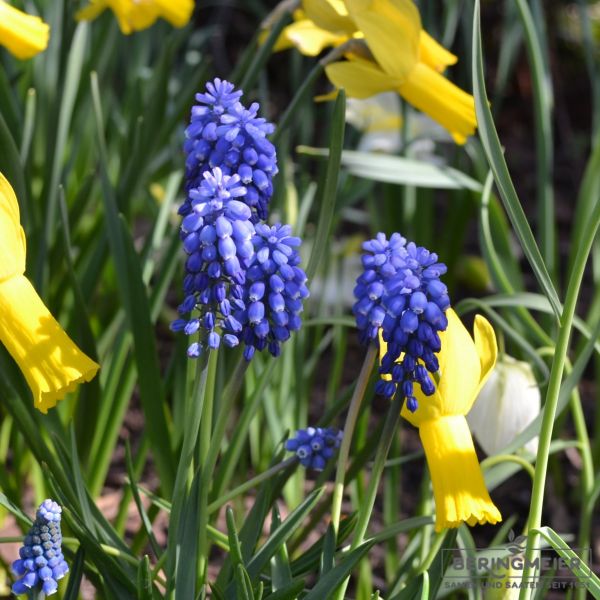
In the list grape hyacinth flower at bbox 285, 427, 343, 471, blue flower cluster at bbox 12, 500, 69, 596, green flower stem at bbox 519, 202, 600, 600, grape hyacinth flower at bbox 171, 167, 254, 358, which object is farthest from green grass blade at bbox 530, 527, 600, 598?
blue flower cluster at bbox 12, 500, 69, 596

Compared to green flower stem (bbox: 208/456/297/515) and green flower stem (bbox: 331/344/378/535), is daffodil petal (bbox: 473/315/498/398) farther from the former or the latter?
green flower stem (bbox: 208/456/297/515)

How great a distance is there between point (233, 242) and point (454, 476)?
1.23ft

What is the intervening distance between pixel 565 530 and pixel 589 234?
122cm

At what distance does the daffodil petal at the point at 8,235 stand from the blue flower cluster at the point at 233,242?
19 centimetres

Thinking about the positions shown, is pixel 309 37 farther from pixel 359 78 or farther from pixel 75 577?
pixel 75 577

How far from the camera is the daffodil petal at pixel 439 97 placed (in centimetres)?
153

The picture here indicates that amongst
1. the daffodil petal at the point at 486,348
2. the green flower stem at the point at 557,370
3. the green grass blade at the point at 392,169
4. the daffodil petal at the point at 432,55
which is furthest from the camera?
the green grass blade at the point at 392,169

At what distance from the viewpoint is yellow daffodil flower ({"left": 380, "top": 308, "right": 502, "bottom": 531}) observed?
108 centimetres

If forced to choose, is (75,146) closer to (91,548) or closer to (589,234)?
(91,548)

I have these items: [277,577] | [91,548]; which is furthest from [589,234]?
[91,548]

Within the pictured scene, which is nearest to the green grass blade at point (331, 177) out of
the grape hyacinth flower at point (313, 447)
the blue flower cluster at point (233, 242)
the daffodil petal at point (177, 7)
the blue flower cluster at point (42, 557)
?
the blue flower cluster at point (233, 242)

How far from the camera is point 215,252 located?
3.09ft

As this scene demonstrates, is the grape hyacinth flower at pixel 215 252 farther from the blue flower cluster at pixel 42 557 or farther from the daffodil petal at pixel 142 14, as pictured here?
the daffodil petal at pixel 142 14

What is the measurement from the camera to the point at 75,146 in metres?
2.11
